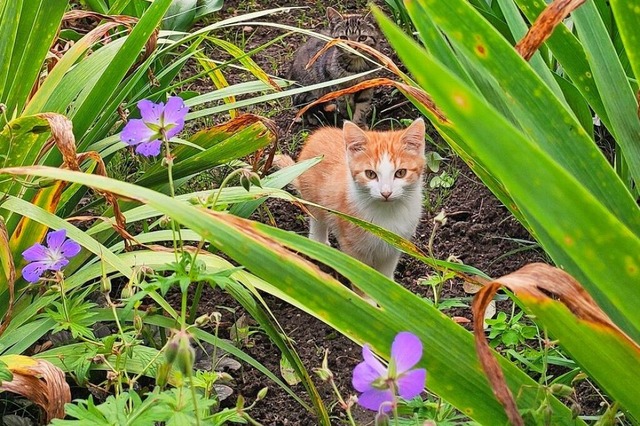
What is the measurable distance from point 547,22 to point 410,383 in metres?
0.75

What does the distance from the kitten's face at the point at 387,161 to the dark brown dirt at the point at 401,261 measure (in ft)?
0.95

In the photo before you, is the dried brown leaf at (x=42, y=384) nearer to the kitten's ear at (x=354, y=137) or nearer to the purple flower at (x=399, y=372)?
the purple flower at (x=399, y=372)

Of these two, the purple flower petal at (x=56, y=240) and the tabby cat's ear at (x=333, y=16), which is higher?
the tabby cat's ear at (x=333, y=16)

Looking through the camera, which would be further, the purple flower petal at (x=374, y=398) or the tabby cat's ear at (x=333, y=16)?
the tabby cat's ear at (x=333, y=16)

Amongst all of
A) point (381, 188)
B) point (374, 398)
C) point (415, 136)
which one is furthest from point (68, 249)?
point (415, 136)

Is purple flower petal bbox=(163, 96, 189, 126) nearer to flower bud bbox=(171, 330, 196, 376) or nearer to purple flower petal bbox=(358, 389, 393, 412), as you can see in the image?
flower bud bbox=(171, 330, 196, 376)

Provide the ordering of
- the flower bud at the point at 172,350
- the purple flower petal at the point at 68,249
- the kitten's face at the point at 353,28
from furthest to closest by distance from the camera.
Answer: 1. the kitten's face at the point at 353,28
2. the purple flower petal at the point at 68,249
3. the flower bud at the point at 172,350

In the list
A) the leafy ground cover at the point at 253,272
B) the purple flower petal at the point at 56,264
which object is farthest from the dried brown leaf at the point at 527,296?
the purple flower petal at the point at 56,264

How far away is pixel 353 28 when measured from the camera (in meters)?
3.96

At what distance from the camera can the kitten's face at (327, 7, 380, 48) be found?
3941mm

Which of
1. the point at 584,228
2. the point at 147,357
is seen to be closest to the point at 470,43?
the point at 584,228

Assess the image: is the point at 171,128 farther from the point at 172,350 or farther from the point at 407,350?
the point at 407,350

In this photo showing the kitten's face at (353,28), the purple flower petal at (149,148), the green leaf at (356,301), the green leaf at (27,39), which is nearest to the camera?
the green leaf at (356,301)

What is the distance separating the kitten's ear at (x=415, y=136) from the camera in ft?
9.36
